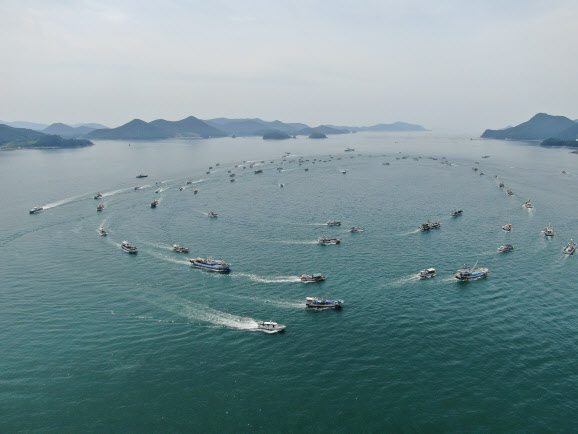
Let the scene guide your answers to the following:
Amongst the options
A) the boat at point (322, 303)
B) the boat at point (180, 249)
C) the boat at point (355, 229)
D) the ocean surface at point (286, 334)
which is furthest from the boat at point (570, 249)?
the boat at point (180, 249)

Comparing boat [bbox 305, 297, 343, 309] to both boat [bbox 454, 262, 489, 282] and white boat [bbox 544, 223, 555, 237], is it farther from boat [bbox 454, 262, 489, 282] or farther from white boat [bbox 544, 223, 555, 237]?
white boat [bbox 544, 223, 555, 237]

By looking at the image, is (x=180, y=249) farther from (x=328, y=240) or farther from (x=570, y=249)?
(x=570, y=249)

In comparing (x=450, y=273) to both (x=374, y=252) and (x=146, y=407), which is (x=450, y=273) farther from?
(x=146, y=407)

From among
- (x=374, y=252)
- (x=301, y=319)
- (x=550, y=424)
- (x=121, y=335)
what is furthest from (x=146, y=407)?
(x=374, y=252)

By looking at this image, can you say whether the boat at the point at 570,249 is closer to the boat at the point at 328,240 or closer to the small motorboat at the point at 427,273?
the small motorboat at the point at 427,273

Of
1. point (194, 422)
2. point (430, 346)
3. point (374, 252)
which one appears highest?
point (374, 252)

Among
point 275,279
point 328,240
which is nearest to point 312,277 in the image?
point 275,279
